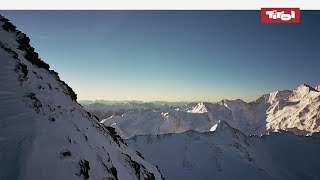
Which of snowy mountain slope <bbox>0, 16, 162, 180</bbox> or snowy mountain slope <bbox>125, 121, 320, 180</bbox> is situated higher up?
snowy mountain slope <bbox>0, 16, 162, 180</bbox>

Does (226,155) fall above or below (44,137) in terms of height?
below

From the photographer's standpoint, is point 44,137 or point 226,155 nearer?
point 44,137

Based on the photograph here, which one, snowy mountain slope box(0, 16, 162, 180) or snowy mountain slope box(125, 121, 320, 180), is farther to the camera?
snowy mountain slope box(125, 121, 320, 180)

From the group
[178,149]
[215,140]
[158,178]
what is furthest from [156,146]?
[158,178]

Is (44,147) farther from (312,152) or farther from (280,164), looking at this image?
(312,152)
